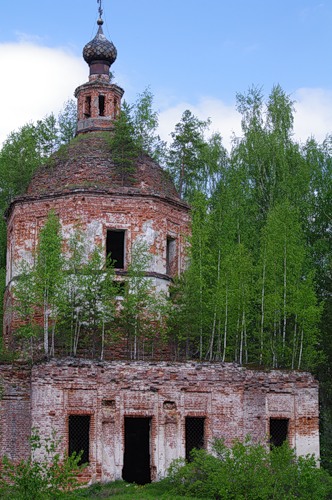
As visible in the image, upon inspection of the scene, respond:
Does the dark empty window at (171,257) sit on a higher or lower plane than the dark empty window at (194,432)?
higher

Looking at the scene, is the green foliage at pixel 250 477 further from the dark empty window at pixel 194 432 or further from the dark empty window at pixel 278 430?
the dark empty window at pixel 278 430

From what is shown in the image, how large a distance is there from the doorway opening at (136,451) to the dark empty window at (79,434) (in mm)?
1532

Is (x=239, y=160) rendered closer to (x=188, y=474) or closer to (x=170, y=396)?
(x=170, y=396)

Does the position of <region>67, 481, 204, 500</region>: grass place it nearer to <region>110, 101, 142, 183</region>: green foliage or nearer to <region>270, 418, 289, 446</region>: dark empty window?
<region>270, 418, 289, 446</region>: dark empty window

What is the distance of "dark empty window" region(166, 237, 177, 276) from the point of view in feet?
82.7

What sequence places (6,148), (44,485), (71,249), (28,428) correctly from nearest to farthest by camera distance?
(44,485), (28,428), (71,249), (6,148)

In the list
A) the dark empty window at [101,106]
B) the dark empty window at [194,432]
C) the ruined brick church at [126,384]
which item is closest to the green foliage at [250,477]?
the ruined brick church at [126,384]

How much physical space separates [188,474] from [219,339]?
5796 millimetres

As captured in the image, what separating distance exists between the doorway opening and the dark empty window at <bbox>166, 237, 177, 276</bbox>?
466 cm

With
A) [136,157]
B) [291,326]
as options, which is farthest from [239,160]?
[291,326]

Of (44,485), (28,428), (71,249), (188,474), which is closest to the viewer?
(44,485)

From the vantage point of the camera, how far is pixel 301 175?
30.1m

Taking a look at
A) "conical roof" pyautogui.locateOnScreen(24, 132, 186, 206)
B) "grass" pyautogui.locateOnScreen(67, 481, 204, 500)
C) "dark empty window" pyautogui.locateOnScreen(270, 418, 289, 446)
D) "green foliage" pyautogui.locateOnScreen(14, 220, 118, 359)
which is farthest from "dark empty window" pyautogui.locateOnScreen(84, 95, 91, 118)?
"grass" pyautogui.locateOnScreen(67, 481, 204, 500)

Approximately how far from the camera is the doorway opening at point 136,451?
22.1 metres
